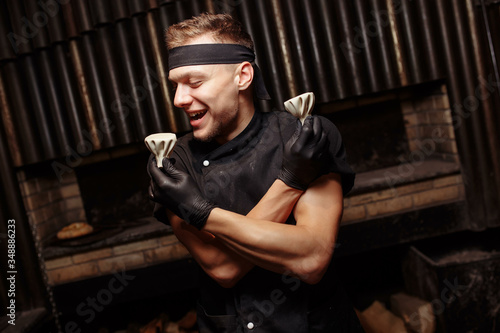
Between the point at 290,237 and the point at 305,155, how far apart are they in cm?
28

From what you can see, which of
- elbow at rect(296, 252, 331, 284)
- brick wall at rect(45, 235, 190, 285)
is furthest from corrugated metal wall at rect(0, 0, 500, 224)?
elbow at rect(296, 252, 331, 284)

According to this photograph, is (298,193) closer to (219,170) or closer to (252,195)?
(252,195)

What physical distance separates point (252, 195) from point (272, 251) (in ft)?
1.06

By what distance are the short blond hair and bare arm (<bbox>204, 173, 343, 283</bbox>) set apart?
27.3 inches

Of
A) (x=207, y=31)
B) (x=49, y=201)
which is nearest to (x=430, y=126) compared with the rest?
(x=207, y=31)

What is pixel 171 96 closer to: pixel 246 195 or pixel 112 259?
pixel 112 259

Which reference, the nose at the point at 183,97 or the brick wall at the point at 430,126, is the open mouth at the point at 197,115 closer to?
the nose at the point at 183,97

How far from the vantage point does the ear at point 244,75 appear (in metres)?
1.72

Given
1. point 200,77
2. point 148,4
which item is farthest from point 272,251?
point 148,4

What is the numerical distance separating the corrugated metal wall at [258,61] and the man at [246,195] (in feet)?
5.52

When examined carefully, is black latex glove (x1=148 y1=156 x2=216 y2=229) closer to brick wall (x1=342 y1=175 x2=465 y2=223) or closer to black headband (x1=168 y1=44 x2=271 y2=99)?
black headband (x1=168 y1=44 x2=271 y2=99)

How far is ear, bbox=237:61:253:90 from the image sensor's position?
1.72m

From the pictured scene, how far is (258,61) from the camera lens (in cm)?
341

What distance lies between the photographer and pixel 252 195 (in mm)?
1702
